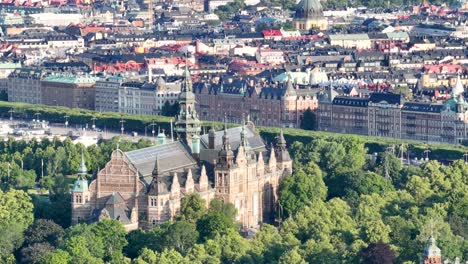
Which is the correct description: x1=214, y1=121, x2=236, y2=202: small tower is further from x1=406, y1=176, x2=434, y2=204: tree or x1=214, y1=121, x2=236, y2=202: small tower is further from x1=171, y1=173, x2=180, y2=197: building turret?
x1=406, y1=176, x2=434, y2=204: tree

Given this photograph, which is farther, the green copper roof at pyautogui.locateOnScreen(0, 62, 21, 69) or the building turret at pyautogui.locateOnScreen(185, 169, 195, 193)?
the green copper roof at pyautogui.locateOnScreen(0, 62, 21, 69)

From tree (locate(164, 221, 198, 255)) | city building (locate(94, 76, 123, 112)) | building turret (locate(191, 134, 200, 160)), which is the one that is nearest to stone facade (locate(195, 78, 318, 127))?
city building (locate(94, 76, 123, 112))

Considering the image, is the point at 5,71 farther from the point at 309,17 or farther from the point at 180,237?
the point at 180,237

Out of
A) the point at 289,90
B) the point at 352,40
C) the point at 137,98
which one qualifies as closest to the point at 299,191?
the point at 289,90

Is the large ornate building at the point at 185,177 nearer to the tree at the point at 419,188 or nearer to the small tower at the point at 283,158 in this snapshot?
the small tower at the point at 283,158

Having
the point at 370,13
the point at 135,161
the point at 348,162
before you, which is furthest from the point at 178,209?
the point at 370,13

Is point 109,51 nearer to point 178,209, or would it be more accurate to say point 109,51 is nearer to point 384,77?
point 384,77
